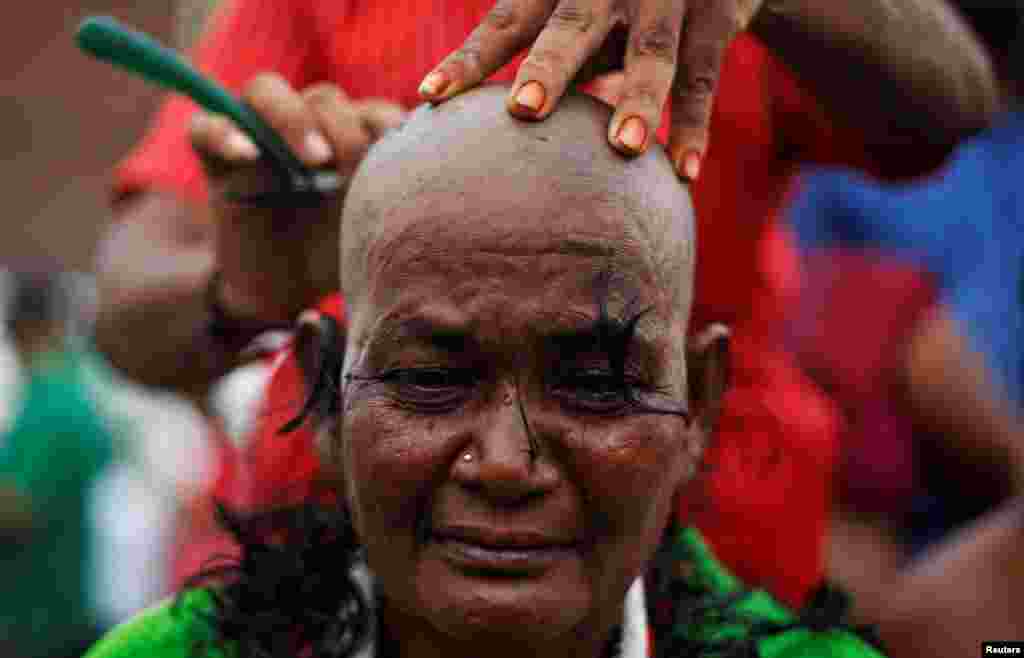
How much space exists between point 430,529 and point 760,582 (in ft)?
3.19

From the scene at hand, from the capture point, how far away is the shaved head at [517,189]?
1.78 m

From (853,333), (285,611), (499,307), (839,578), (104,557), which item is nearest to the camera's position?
(499,307)

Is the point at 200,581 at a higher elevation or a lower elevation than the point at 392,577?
lower

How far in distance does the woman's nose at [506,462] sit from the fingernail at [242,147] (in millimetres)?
618

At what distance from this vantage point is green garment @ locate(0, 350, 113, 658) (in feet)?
15.3

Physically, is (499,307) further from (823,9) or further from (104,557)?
(104,557)

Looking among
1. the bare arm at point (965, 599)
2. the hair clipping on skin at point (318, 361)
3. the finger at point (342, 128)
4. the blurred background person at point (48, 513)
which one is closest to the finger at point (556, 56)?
the finger at point (342, 128)

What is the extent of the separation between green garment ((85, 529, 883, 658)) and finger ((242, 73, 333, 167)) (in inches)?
26.4

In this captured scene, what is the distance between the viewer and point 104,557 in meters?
4.86

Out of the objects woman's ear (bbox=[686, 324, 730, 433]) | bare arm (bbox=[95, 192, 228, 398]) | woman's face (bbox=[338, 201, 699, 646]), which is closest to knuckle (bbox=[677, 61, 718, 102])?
woman's face (bbox=[338, 201, 699, 646])

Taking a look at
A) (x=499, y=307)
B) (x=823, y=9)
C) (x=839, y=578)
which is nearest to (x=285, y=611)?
(x=499, y=307)

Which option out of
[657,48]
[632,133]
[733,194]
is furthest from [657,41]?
[733,194]

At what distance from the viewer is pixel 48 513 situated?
479 cm

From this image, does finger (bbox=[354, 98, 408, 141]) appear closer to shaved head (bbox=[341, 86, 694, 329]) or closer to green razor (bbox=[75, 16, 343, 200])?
green razor (bbox=[75, 16, 343, 200])
